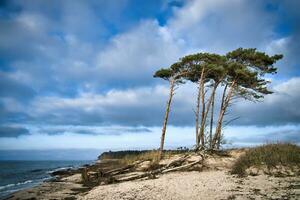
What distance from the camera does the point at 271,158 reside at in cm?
1572

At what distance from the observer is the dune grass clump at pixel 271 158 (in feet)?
49.5

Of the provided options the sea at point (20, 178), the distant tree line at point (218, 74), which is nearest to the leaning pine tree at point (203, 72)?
the distant tree line at point (218, 74)

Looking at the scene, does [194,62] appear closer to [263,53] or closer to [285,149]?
[263,53]

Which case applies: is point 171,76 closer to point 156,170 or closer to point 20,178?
point 156,170

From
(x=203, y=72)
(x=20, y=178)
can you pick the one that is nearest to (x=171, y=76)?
(x=203, y=72)

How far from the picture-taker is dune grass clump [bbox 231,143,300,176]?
15.1 metres

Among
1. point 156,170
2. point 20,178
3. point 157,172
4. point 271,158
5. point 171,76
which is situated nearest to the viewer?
point 271,158

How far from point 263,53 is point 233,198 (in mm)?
19111

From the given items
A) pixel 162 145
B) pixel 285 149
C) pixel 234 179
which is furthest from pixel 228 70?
pixel 234 179

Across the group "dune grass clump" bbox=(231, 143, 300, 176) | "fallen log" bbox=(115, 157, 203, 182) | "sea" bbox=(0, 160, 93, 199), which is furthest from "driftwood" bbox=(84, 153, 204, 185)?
"sea" bbox=(0, 160, 93, 199)

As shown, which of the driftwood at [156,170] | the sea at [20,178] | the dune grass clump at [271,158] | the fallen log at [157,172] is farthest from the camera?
the sea at [20,178]

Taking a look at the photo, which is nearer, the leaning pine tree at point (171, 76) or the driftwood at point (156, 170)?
the driftwood at point (156, 170)

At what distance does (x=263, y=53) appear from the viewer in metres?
25.6

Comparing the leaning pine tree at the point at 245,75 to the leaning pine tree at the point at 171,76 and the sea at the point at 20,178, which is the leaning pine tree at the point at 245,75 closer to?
the leaning pine tree at the point at 171,76
